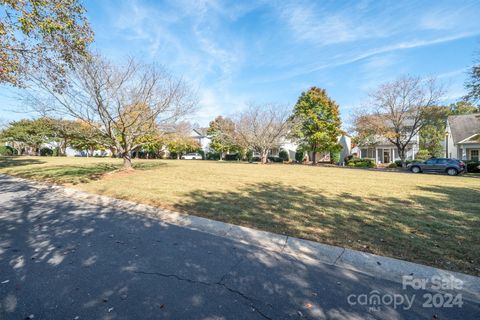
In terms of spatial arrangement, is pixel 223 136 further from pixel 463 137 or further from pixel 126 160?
pixel 463 137

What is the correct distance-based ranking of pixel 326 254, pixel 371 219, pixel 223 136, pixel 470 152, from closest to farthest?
pixel 326 254
pixel 371 219
pixel 470 152
pixel 223 136

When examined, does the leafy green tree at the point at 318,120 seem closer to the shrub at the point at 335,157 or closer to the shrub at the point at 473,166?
the shrub at the point at 335,157

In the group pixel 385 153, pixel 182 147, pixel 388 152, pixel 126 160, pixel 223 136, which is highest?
pixel 223 136

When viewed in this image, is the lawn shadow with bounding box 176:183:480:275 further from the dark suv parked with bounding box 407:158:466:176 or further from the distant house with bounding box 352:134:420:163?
the distant house with bounding box 352:134:420:163

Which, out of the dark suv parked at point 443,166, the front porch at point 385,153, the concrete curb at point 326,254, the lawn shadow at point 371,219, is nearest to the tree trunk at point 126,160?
the lawn shadow at point 371,219

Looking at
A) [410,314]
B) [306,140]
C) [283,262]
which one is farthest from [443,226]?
[306,140]

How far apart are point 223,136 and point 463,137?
1204 inches

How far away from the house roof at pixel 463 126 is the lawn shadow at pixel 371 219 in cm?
2732

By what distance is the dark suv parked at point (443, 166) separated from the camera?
19.0 meters

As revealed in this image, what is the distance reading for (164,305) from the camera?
248cm

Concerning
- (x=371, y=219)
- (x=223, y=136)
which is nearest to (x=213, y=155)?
(x=223, y=136)

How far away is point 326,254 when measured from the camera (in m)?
3.78

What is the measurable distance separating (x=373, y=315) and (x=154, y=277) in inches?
100

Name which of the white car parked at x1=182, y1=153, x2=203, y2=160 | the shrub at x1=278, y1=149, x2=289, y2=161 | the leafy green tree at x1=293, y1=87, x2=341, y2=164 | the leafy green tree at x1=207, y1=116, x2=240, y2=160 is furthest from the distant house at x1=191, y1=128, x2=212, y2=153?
the leafy green tree at x1=293, y1=87, x2=341, y2=164
